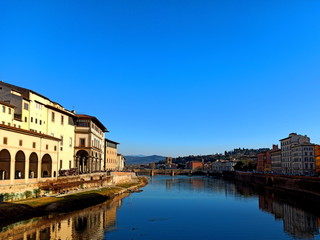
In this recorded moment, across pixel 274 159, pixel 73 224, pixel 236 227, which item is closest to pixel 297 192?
pixel 236 227

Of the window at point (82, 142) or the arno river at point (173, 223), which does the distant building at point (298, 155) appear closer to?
the arno river at point (173, 223)

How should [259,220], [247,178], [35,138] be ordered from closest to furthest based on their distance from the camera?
1. [259,220]
2. [35,138]
3. [247,178]

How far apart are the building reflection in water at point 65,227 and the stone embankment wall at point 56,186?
6.54m

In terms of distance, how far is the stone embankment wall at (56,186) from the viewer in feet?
147

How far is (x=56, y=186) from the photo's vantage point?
56.5m

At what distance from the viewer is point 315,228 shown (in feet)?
143

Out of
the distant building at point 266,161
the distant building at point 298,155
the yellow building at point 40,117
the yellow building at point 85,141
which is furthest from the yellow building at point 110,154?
the distant building at point 266,161

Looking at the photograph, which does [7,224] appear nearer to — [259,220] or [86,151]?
[259,220]

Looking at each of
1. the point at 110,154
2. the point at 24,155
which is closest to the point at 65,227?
the point at 24,155

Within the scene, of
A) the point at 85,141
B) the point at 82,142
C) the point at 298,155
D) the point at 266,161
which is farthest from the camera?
the point at 266,161

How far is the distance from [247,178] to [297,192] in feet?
232

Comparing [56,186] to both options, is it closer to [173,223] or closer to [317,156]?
[173,223]

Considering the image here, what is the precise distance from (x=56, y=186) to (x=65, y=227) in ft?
60.5

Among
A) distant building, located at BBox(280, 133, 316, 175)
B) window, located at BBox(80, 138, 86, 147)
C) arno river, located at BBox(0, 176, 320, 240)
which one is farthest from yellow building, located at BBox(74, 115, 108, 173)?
distant building, located at BBox(280, 133, 316, 175)
